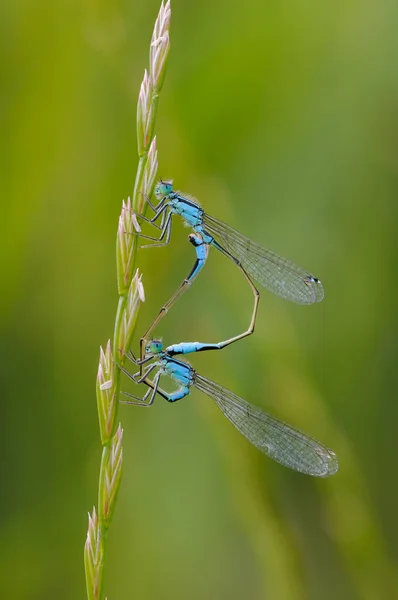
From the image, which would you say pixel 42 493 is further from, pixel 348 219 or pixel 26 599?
pixel 348 219

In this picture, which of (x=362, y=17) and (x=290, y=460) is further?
(x=362, y=17)

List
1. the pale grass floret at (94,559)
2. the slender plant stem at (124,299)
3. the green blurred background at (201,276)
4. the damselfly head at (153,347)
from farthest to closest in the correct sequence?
1. the green blurred background at (201,276)
2. the damselfly head at (153,347)
3. the slender plant stem at (124,299)
4. the pale grass floret at (94,559)

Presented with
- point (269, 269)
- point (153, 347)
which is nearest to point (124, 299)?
point (153, 347)

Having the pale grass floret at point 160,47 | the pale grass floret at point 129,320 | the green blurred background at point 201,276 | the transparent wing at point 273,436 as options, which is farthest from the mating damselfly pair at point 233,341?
the pale grass floret at point 160,47

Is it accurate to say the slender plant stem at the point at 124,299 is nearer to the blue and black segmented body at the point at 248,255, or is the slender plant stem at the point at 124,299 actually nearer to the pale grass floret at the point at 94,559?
the pale grass floret at the point at 94,559

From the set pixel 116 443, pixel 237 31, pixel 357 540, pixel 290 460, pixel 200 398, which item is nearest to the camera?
pixel 116 443

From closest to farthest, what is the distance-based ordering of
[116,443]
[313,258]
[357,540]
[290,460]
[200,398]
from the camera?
[116,443] < [357,540] < [290,460] < [200,398] < [313,258]

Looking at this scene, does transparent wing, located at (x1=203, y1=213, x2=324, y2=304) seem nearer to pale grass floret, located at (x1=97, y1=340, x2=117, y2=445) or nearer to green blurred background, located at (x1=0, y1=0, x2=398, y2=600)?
green blurred background, located at (x1=0, y1=0, x2=398, y2=600)

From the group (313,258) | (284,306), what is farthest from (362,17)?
(284,306)

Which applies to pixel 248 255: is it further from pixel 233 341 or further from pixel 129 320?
pixel 129 320
